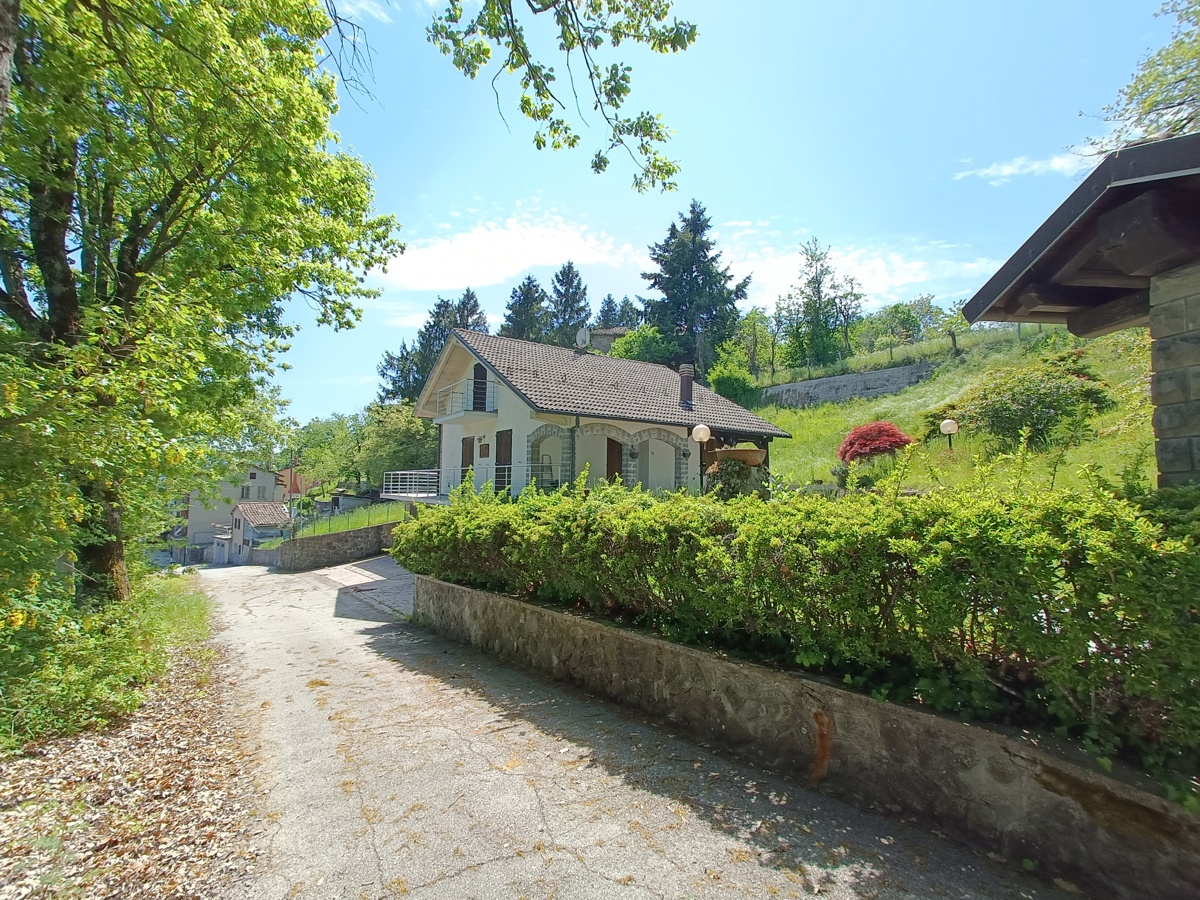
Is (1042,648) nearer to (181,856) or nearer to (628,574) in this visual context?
(628,574)

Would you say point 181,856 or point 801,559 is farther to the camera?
point 801,559

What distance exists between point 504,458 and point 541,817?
53.7 ft

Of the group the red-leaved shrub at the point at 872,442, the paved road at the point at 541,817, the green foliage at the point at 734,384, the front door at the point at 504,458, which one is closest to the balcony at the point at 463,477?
the front door at the point at 504,458

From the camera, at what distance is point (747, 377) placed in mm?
33375

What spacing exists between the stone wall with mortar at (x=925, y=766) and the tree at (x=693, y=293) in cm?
3928

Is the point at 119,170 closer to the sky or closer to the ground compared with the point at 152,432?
closer to the sky

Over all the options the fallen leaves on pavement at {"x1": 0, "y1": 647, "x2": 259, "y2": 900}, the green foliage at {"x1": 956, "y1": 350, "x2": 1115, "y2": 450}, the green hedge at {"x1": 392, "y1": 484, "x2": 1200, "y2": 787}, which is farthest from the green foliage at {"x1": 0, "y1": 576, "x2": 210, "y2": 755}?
the green foliage at {"x1": 956, "y1": 350, "x2": 1115, "y2": 450}

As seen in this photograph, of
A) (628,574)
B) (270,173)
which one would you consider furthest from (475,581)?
(270,173)

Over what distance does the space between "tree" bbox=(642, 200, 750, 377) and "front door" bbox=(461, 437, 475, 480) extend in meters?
23.7

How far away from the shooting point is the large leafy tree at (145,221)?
4.71 meters

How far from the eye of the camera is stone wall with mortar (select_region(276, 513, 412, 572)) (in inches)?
826

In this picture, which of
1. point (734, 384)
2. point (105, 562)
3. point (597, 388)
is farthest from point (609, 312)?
point (105, 562)

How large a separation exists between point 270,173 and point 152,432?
4226mm

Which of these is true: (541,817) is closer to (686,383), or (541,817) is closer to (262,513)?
(686,383)
